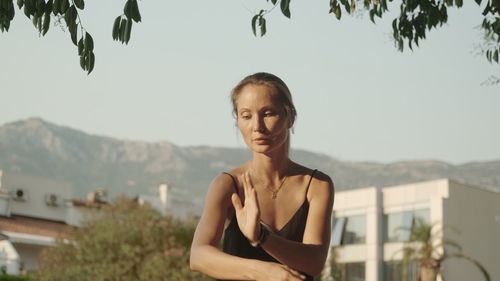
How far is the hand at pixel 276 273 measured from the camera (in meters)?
3.64

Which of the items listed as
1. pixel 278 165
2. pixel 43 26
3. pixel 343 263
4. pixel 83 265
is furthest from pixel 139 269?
pixel 278 165

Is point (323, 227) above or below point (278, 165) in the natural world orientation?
below

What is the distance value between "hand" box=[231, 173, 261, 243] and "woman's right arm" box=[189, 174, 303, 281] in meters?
0.12

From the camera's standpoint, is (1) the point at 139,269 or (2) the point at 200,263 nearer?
(2) the point at 200,263

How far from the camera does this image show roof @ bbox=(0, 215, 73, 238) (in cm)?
7831

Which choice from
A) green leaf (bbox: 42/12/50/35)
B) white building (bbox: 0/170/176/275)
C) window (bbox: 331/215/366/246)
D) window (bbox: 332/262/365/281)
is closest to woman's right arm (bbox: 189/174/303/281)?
green leaf (bbox: 42/12/50/35)

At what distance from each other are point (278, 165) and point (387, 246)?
67525 millimetres

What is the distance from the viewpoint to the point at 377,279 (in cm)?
7100

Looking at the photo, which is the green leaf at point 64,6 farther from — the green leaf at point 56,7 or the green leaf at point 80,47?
the green leaf at point 80,47

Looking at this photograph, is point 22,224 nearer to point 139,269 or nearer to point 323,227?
point 139,269

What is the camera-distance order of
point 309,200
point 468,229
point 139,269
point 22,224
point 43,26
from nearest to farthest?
1. point 309,200
2. point 43,26
3. point 139,269
4. point 468,229
5. point 22,224

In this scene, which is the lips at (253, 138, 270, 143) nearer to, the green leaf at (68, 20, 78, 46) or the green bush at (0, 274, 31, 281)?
the green leaf at (68, 20, 78, 46)

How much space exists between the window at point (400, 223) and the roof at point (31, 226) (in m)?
24.3

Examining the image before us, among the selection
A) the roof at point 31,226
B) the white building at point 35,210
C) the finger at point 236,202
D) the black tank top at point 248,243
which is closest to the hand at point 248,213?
the finger at point 236,202
